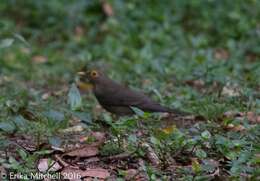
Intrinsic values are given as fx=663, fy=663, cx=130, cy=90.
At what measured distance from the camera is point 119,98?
7.31 metres

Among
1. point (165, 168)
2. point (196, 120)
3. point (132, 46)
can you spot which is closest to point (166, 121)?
point (196, 120)

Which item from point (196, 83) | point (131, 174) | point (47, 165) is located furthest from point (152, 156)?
point (196, 83)

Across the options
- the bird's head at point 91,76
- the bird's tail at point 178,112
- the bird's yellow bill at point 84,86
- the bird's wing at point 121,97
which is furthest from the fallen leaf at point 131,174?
the bird's yellow bill at point 84,86

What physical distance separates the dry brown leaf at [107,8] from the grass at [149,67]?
68mm

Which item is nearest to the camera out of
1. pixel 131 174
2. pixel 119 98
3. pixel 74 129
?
pixel 131 174

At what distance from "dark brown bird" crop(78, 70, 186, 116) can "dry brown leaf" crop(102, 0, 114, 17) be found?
3699 millimetres

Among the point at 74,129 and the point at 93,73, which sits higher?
the point at 93,73

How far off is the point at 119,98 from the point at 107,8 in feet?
14.3

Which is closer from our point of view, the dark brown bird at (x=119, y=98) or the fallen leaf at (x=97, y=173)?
the fallen leaf at (x=97, y=173)

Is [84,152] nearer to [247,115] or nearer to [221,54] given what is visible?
[247,115]

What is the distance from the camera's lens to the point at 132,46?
34.4 feet

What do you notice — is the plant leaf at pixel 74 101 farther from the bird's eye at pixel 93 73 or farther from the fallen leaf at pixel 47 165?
the bird's eye at pixel 93 73

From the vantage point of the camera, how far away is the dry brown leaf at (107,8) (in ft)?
37.2

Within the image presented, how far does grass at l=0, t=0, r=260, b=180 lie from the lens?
17.3ft
